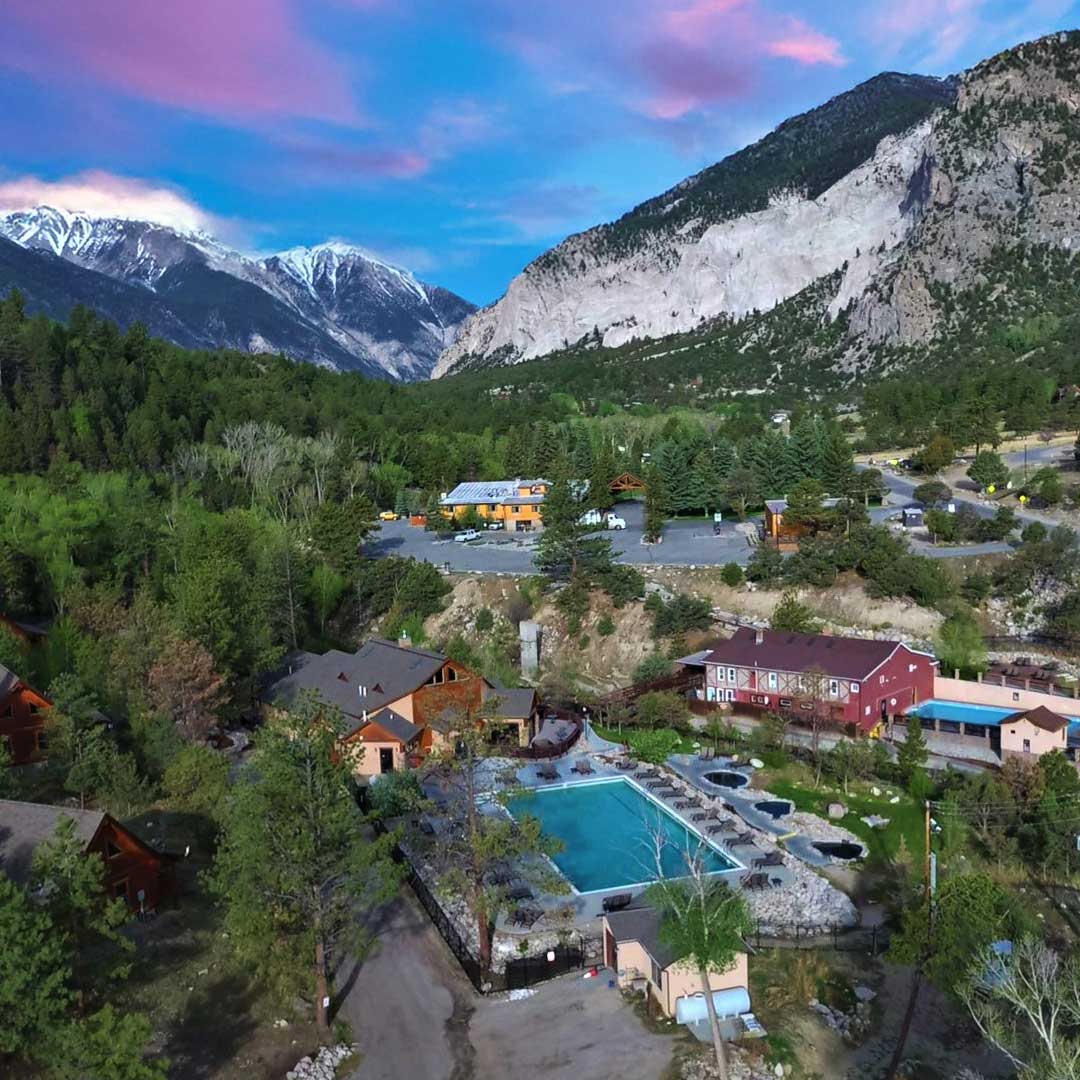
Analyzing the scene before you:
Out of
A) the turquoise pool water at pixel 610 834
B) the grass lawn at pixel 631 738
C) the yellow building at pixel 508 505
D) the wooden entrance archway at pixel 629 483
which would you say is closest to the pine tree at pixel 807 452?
the wooden entrance archway at pixel 629 483

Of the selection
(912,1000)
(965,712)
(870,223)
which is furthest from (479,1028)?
(870,223)

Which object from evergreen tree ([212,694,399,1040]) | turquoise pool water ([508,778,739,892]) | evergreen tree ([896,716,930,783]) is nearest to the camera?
evergreen tree ([212,694,399,1040])

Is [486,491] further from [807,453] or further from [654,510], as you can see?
[807,453]

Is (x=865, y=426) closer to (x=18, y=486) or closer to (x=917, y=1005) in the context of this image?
(x=18, y=486)

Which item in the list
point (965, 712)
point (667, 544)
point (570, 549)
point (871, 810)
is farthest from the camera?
point (667, 544)

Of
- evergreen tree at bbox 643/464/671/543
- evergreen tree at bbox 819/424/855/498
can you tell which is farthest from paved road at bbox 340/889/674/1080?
evergreen tree at bbox 819/424/855/498

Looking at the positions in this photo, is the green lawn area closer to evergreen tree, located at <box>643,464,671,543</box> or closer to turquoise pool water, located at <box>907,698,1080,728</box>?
turquoise pool water, located at <box>907,698,1080,728</box>

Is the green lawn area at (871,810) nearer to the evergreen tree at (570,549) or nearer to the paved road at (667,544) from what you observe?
the evergreen tree at (570,549)
